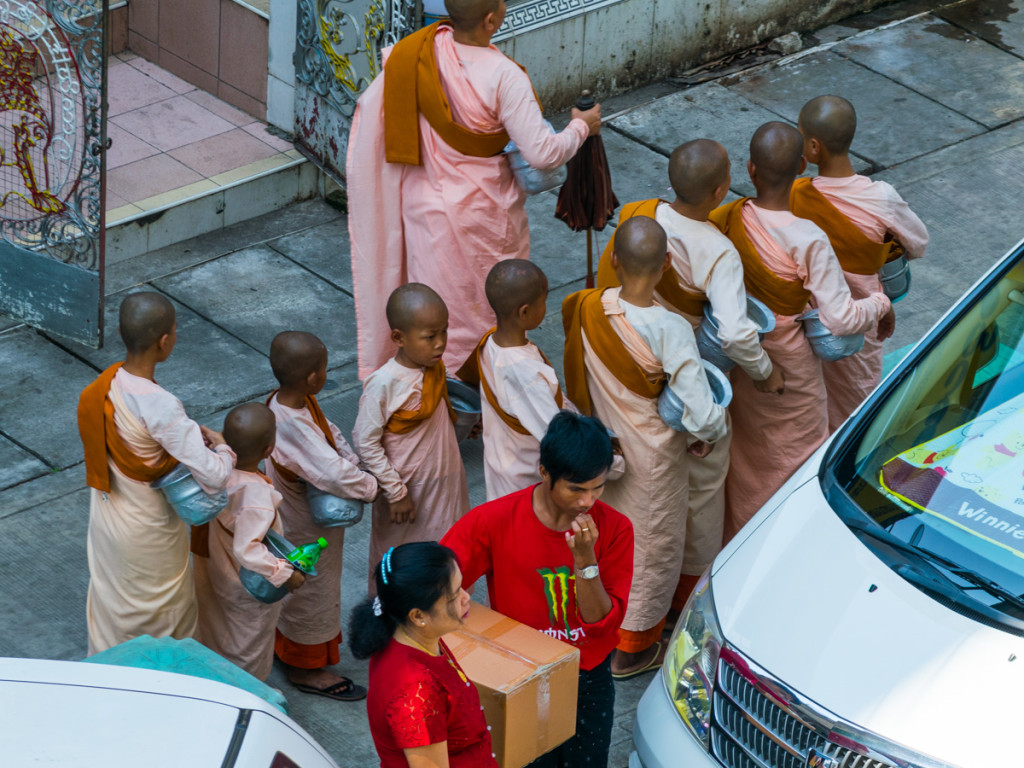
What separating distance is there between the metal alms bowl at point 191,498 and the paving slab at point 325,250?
3.04 meters

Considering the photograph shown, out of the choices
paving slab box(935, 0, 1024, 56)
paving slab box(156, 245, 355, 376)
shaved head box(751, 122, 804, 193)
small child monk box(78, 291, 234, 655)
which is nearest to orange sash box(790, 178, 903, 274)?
shaved head box(751, 122, 804, 193)

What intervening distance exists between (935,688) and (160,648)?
2006 millimetres

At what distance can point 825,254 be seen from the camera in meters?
4.93

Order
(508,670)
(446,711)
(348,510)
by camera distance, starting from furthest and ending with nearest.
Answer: (348,510) → (508,670) → (446,711)

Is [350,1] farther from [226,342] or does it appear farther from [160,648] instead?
[160,648]

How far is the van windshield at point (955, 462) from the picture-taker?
359 cm

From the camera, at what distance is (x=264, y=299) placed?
7223 mm

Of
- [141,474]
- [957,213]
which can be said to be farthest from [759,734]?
[957,213]

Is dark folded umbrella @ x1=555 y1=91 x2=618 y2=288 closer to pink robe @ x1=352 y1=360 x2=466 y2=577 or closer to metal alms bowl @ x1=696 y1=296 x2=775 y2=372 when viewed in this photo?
metal alms bowl @ x1=696 y1=296 x2=775 y2=372

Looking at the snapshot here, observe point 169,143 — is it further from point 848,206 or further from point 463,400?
point 848,206

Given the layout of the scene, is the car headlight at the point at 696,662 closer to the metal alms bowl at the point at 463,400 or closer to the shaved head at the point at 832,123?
the metal alms bowl at the point at 463,400

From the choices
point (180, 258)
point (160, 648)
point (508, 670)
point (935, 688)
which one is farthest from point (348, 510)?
point (180, 258)

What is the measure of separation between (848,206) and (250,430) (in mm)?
2315

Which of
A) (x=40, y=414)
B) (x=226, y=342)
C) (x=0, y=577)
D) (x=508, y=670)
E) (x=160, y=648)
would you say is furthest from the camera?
(x=226, y=342)
